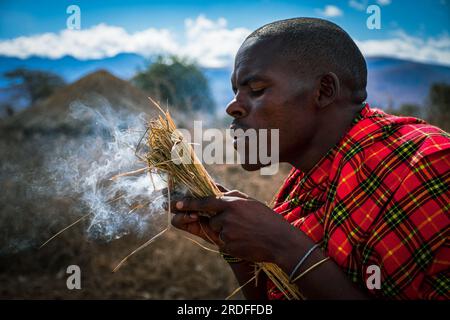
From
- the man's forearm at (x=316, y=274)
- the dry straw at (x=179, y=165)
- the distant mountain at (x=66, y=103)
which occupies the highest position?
the distant mountain at (x=66, y=103)

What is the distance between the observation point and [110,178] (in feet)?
8.31

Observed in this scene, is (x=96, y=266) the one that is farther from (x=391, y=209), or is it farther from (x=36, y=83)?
(x=36, y=83)

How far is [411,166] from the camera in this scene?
73.1 inches

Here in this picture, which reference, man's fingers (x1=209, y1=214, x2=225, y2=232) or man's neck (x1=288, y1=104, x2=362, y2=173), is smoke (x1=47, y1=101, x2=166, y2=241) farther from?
man's neck (x1=288, y1=104, x2=362, y2=173)

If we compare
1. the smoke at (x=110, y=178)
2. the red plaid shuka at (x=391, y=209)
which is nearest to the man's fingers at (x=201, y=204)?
the smoke at (x=110, y=178)

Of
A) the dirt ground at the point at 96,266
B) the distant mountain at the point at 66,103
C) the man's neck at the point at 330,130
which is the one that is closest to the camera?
the man's neck at the point at 330,130

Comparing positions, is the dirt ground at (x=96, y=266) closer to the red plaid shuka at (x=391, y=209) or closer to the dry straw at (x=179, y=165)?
the dry straw at (x=179, y=165)

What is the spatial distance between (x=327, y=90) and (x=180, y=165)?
864 mm

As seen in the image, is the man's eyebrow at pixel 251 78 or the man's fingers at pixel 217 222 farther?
the man's eyebrow at pixel 251 78

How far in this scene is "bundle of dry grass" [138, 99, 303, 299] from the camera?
7.13 ft

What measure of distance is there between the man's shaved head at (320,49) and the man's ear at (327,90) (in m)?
0.04

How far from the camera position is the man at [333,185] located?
1.78m

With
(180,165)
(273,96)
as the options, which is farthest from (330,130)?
(180,165)
